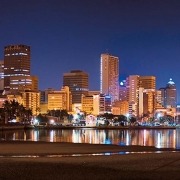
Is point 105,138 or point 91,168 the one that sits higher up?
point 91,168

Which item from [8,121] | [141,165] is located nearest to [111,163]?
[141,165]

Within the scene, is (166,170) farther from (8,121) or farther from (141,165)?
(8,121)

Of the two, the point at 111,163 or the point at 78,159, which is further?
the point at 78,159

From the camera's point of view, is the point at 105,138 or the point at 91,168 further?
the point at 105,138

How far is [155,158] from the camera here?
2930 cm

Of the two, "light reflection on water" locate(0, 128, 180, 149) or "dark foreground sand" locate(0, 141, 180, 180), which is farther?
"light reflection on water" locate(0, 128, 180, 149)

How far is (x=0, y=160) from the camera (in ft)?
87.6

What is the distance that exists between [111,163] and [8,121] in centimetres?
16145

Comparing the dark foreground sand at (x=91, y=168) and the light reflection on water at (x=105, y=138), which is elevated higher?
the dark foreground sand at (x=91, y=168)

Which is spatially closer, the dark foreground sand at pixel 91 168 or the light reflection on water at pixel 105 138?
the dark foreground sand at pixel 91 168

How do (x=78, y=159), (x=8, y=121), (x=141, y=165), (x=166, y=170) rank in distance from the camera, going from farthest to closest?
(x=8, y=121), (x=78, y=159), (x=141, y=165), (x=166, y=170)

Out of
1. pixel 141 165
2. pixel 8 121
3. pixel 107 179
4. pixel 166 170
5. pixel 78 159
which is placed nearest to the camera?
pixel 107 179

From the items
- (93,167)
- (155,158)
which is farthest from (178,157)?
(93,167)

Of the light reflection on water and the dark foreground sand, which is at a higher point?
the dark foreground sand
